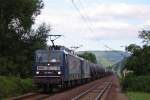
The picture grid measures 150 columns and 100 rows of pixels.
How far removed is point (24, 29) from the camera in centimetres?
6600

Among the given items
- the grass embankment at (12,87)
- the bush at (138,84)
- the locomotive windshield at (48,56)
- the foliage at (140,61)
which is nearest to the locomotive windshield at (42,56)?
the locomotive windshield at (48,56)

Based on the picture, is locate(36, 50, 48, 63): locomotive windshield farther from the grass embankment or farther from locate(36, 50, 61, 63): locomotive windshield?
the grass embankment

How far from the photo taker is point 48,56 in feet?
144

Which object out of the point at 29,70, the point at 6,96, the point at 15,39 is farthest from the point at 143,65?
the point at 6,96

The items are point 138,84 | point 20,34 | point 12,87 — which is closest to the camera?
point 12,87

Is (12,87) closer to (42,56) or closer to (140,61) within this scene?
(42,56)

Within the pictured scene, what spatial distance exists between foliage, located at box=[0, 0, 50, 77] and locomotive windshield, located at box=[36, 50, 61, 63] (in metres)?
14.2

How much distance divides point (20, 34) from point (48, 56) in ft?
75.1

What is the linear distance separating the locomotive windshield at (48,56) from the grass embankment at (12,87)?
239 centimetres

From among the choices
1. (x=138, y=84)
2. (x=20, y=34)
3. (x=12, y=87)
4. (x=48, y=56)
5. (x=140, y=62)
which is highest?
(x=20, y=34)

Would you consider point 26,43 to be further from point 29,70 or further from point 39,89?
point 39,89

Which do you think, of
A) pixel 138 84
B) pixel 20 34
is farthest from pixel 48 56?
pixel 20 34

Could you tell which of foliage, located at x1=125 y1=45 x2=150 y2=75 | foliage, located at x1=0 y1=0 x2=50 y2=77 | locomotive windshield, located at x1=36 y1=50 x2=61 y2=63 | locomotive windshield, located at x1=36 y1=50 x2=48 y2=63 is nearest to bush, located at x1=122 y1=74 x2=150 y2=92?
foliage, located at x1=125 y1=45 x2=150 y2=75

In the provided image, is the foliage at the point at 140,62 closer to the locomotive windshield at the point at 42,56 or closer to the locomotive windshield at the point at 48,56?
the locomotive windshield at the point at 48,56
